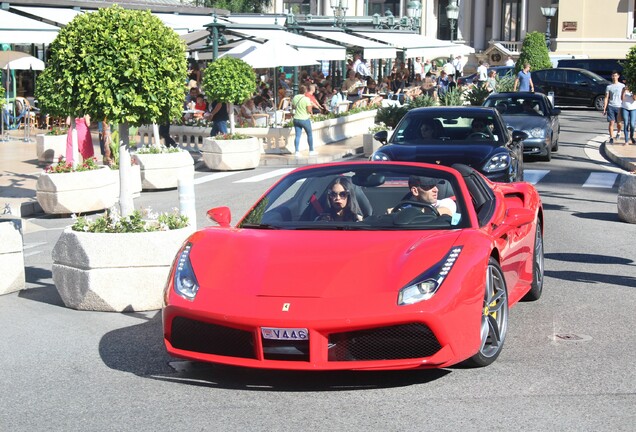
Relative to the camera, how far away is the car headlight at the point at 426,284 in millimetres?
6500

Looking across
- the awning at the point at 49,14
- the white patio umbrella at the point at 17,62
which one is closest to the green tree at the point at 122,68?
the awning at the point at 49,14

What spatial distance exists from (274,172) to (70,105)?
1167 cm

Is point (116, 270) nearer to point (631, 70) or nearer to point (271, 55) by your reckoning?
point (631, 70)

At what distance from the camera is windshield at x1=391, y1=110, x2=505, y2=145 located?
53.9ft

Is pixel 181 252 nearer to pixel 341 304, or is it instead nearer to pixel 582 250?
pixel 341 304

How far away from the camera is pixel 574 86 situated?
4900 cm

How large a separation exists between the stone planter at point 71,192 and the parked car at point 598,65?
129 ft

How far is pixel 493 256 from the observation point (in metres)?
7.67

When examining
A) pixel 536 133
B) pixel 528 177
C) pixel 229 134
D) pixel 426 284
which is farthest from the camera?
pixel 536 133

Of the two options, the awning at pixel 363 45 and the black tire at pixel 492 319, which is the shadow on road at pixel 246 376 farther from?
the awning at pixel 363 45

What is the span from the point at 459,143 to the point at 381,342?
393 inches

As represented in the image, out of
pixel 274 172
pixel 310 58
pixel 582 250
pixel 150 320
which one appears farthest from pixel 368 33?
pixel 150 320

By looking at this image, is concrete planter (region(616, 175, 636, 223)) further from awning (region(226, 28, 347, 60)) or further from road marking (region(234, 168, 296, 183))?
awning (region(226, 28, 347, 60))

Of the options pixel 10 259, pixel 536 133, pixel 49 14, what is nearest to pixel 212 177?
pixel 536 133
